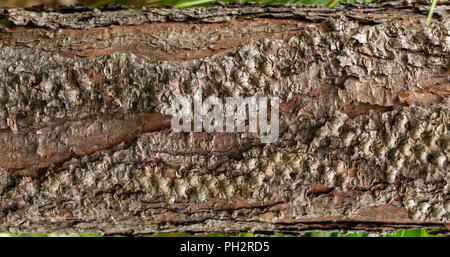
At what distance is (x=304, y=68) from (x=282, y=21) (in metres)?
0.12

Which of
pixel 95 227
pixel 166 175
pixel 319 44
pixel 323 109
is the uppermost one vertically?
pixel 319 44

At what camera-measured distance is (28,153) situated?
0.79 metres

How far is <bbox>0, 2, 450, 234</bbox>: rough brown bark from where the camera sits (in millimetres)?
738

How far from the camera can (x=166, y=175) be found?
0.76 metres

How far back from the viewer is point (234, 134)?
0.76 m

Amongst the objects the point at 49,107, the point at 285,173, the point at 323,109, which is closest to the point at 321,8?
the point at 323,109

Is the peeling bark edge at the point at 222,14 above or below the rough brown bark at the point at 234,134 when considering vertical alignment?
above

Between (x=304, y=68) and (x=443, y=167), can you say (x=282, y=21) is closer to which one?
(x=304, y=68)

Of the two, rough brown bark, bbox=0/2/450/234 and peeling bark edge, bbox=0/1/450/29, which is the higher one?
peeling bark edge, bbox=0/1/450/29

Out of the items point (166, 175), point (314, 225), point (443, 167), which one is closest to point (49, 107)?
point (166, 175)

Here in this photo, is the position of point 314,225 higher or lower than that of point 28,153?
lower

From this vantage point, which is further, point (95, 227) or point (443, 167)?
point (95, 227)

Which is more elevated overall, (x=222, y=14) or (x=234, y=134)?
(x=222, y=14)

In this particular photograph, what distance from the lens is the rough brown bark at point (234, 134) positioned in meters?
0.74
